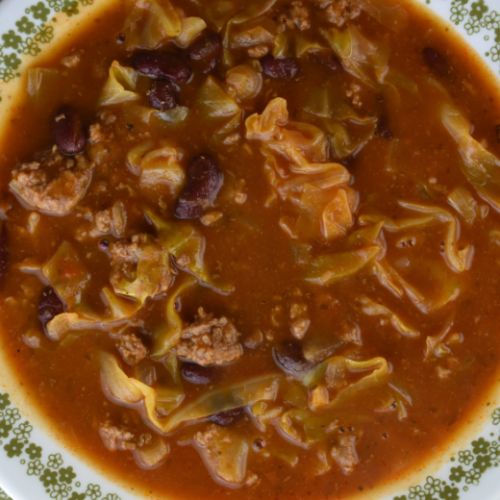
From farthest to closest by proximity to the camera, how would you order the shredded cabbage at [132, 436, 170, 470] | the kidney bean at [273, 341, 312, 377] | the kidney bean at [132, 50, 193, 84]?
1. the shredded cabbage at [132, 436, 170, 470]
2. the kidney bean at [273, 341, 312, 377]
3. the kidney bean at [132, 50, 193, 84]

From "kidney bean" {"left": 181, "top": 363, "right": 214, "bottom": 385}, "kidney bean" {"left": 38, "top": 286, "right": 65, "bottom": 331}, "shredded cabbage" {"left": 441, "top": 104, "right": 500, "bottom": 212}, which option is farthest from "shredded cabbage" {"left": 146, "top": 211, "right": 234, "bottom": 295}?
"shredded cabbage" {"left": 441, "top": 104, "right": 500, "bottom": 212}

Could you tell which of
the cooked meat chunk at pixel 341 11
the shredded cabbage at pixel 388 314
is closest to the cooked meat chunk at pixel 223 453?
the shredded cabbage at pixel 388 314

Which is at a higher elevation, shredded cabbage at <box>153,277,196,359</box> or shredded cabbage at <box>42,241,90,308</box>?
shredded cabbage at <box>42,241,90,308</box>

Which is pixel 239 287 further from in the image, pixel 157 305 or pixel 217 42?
pixel 217 42

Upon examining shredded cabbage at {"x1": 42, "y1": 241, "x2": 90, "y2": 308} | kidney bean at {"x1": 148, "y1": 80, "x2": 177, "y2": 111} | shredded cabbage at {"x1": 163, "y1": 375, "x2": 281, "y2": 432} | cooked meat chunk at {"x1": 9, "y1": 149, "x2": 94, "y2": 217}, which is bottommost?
shredded cabbage at {"x1": 163, "y1": 375, "x2": 281, "y2": 432}

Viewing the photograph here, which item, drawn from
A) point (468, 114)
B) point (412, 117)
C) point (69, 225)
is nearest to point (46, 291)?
point (69, 225)

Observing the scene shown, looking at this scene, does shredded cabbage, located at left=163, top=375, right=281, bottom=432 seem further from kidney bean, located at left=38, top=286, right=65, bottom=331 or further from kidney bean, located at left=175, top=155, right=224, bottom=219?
kidney bean, located at left=175, top=155, right=224, bottom=219

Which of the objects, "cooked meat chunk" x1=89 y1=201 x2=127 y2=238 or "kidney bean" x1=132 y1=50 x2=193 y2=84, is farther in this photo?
"cooked meat chunk" x1=89 y1=201 x2=127 y2=238
